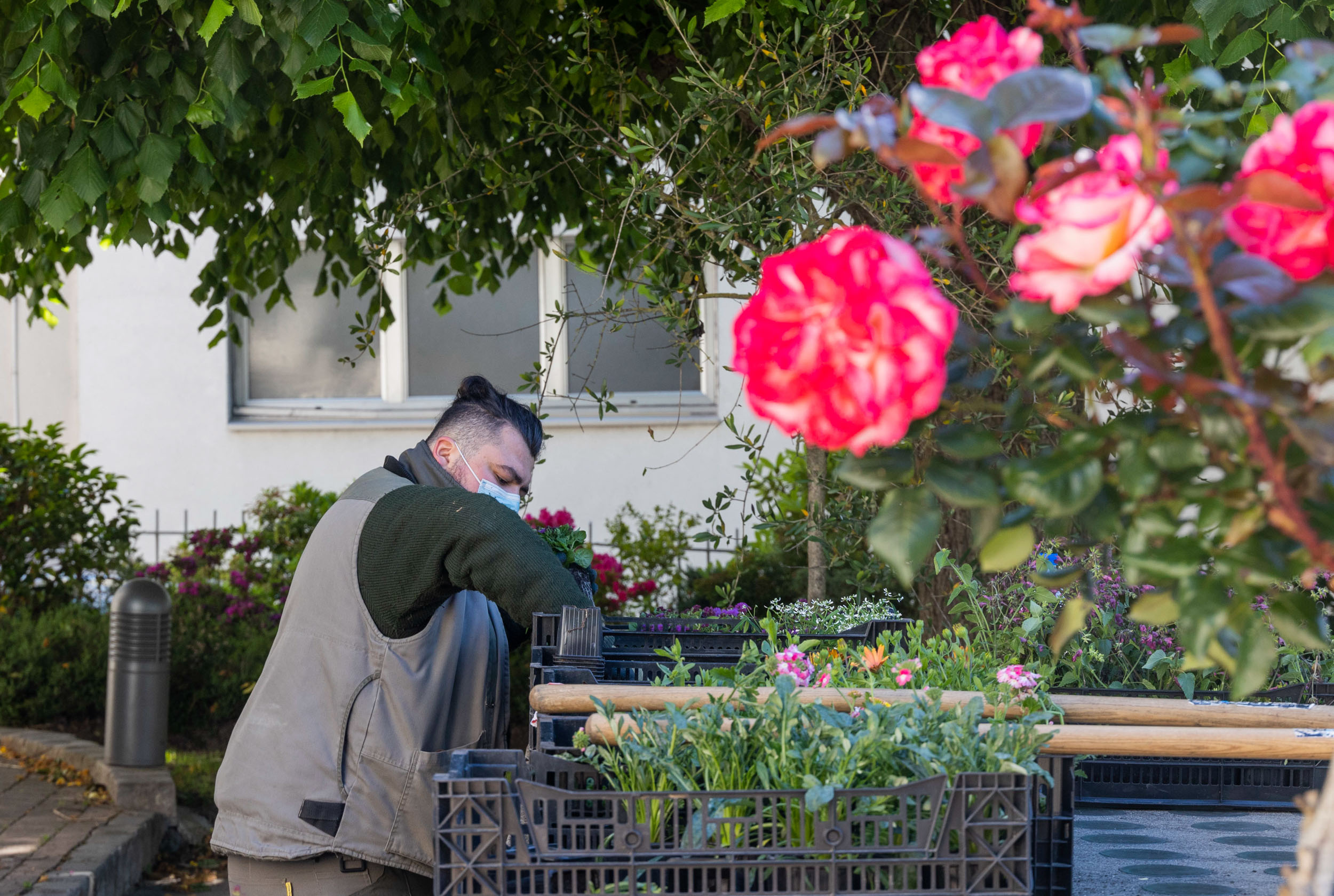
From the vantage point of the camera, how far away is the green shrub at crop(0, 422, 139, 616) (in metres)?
6.60

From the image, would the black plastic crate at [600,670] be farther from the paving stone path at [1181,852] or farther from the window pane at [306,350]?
the window pane at [306,350]

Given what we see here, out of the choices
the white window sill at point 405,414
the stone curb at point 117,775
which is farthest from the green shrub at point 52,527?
the white window sill at point 405,414

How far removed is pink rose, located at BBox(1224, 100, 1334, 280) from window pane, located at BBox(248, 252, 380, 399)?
834cm

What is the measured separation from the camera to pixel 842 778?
1339 mm

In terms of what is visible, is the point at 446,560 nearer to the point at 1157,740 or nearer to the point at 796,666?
the point at 796,666

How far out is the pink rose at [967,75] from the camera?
0.81 m

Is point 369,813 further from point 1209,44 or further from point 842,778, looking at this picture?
point 1209,44

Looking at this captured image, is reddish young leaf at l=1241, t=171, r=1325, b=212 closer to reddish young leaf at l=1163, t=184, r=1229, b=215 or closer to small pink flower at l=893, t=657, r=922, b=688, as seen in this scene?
reddish young leaf at l=1163, t=184, r=1229, b=215

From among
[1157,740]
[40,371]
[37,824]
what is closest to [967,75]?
[1157,740]

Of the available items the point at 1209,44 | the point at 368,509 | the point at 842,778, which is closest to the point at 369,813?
the point at 368,509

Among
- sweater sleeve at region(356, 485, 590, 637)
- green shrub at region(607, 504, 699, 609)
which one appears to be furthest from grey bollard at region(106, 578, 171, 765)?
sweater sleeve at region(356, 485, 590, 637)

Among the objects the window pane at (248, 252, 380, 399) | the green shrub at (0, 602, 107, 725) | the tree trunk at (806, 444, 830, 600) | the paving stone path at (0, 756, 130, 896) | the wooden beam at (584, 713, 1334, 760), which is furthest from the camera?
the window pane at (248, 252, 380, 399)

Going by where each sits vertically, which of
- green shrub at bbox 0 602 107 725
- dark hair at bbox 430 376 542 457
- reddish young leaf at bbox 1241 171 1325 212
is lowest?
green shrub at bbox 0 602 107 725

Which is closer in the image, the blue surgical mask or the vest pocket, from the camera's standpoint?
the vest pocket
